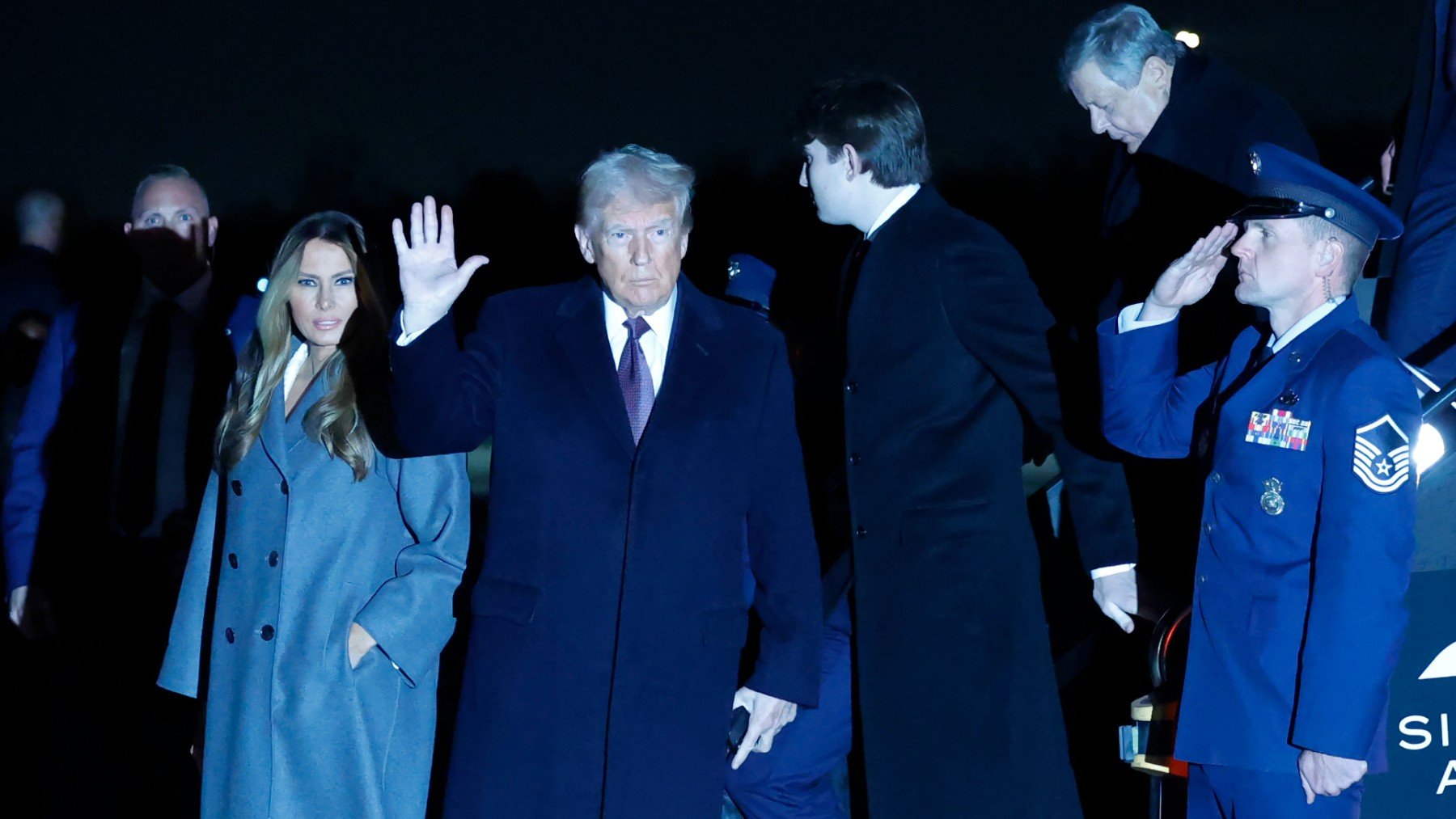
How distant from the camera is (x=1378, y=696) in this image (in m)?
2.53

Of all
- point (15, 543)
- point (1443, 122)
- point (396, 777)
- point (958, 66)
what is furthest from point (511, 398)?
point (958, 66)

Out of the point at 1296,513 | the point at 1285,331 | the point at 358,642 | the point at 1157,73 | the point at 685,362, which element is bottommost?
the point at 358,642

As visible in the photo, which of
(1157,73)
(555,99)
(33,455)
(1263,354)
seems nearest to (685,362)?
(1263,354)

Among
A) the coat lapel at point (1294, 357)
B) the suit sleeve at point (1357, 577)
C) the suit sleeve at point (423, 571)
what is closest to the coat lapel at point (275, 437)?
the suit sleeve at point (423, 571)

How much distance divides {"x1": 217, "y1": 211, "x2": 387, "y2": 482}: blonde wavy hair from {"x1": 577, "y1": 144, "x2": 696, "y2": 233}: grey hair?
549 millimetres

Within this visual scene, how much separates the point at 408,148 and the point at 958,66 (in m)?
3.45

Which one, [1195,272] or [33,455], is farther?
[33,455]

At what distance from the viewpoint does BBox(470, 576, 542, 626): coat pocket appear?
2967 mm

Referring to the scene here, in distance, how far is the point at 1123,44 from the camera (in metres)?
3.81

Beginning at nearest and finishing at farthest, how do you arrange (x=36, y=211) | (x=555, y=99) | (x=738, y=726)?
(x=738, y=726) → (x=36, y=211) → (x=555, y=99)

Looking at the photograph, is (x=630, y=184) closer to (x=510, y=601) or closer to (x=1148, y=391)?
(x=510, y=601)

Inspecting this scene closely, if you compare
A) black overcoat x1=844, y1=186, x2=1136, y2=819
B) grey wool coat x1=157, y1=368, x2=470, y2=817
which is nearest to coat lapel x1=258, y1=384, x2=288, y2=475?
grey wool coat x1=157, y1=368, x2=470, y2=817

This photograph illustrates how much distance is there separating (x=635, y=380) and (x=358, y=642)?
0.77 m

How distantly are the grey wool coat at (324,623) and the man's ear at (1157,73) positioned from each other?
6.12 feet
